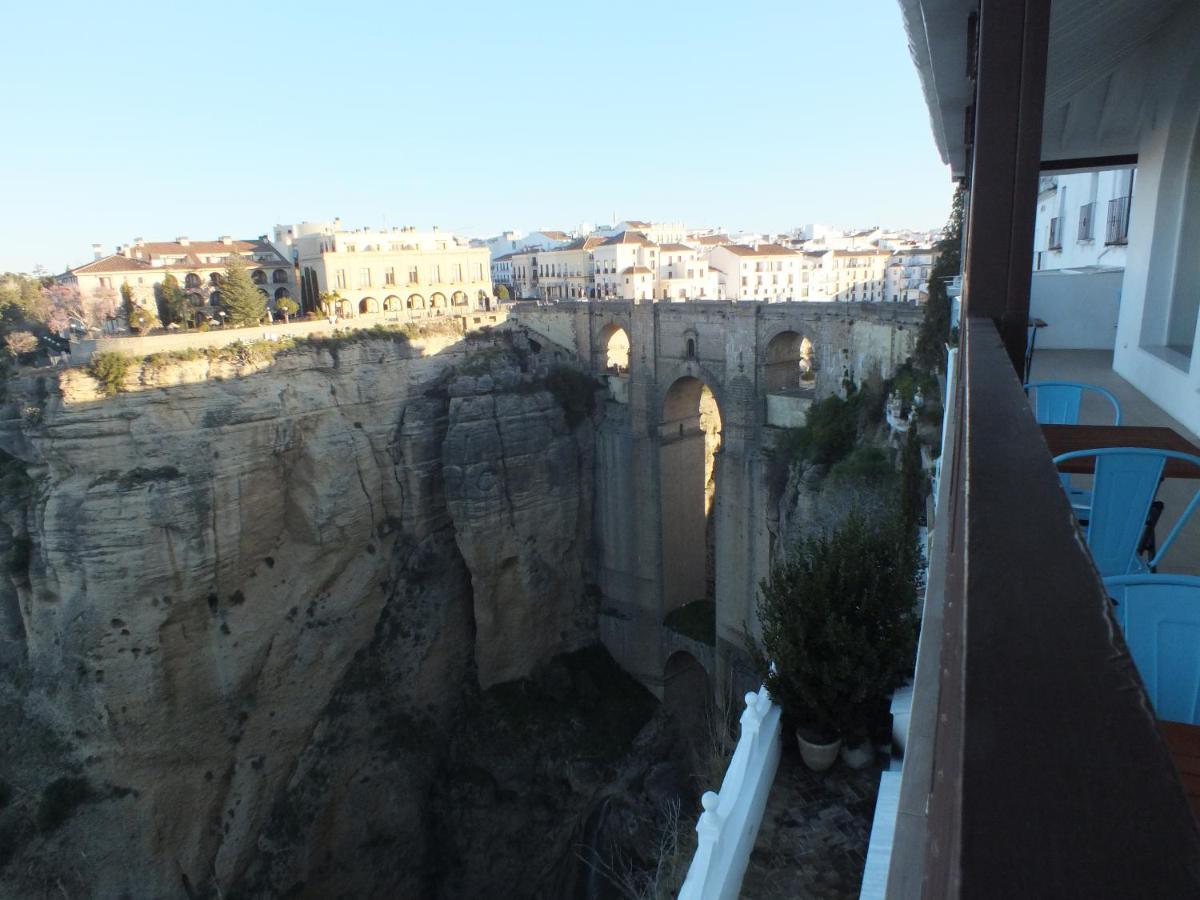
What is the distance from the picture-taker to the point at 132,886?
56.6 ft

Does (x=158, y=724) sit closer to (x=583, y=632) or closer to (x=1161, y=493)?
(x=583, y=632)

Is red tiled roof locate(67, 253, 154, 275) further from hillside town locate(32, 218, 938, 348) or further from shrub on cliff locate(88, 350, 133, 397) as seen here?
shrub on cliff locate(88, 350, 133, 397)

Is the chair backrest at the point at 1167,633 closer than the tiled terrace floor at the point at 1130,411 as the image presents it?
Yes

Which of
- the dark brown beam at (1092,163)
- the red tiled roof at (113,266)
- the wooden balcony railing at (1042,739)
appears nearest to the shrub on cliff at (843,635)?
the wooden balcony railing at (1042,739)

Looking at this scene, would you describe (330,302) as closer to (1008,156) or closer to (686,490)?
(686,490)

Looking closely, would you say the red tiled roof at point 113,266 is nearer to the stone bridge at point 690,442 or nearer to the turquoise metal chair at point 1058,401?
the stone bridge at point 690,442

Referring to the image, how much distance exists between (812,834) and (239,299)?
2390 cm

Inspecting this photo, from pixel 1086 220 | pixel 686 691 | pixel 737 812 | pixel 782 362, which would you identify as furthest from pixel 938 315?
pixel 686 691

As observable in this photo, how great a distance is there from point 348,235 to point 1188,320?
1142 inches

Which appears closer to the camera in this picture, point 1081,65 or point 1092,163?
point 1081,65

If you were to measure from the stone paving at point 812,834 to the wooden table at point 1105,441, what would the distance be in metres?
3.68

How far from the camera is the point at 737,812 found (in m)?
5.54

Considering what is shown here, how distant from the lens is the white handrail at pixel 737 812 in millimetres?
4988

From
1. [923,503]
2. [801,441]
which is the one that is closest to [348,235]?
[801,441]
